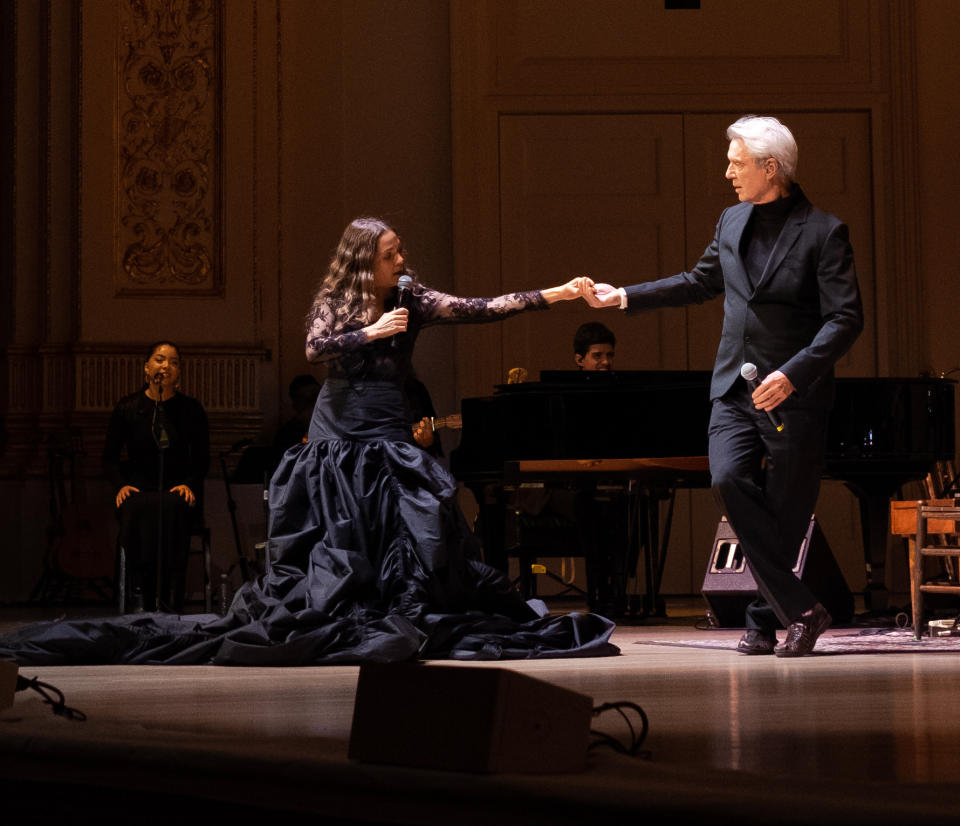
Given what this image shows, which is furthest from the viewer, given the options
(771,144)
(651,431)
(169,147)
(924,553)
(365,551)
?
(169,147)

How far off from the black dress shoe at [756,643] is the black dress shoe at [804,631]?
16cm

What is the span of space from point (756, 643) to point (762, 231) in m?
1.22

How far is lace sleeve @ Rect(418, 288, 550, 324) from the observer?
4.89 metres

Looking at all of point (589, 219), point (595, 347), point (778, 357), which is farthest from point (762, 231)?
point (589, 219)

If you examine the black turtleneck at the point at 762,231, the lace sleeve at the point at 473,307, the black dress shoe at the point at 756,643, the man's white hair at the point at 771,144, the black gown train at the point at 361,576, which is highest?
the man's white hair at the point at 771,144

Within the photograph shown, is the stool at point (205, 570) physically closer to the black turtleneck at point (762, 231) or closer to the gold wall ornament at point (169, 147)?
the gold wall ornament at point (169, 147)

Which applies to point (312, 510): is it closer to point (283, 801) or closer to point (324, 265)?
point (283, 801)

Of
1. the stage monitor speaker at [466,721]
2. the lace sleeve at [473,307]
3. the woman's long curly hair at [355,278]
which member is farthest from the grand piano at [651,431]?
the stage monitor speaker at [466,721]

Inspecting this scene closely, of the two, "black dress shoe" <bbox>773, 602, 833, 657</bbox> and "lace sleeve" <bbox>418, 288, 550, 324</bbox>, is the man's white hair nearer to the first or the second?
"lace sleeve" <bbox>418, 288, 550, 324</bbox>

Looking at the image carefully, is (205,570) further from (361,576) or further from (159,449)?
(361,576)

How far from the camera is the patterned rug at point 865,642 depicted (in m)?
4.68

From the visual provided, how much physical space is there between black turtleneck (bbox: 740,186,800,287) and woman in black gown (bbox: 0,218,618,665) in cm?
53

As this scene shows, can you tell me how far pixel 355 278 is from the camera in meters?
4.98

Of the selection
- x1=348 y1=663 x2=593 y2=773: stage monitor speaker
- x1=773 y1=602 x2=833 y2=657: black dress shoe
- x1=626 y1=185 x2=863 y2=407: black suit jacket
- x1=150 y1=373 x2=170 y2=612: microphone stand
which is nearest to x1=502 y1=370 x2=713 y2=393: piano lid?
x1=150 y1=373 x2=170 y2=612: microphone stand
